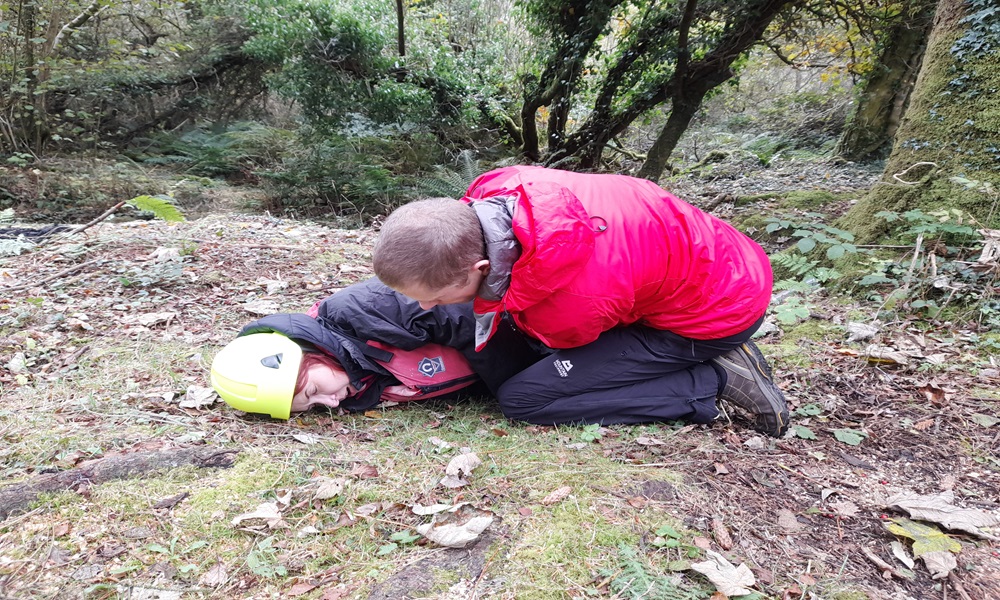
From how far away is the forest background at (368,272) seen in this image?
155cm

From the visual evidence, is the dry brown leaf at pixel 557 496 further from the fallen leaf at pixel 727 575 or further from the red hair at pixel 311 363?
the red hair at pixel 311 363

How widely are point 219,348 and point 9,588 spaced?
5.99ft

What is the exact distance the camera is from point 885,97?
9.27 meters

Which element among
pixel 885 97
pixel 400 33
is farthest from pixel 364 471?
pixel 885 97

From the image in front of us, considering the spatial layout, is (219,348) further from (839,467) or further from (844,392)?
(844,392)

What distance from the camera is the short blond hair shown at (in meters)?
1.91

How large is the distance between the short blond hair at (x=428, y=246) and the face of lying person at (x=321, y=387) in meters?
0.83

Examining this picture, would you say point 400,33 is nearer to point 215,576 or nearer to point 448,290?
point 448,290

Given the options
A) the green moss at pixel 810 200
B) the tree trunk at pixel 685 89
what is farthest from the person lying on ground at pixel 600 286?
the tree trunk at pixel 685 89

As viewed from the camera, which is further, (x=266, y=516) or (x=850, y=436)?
(x=850, y=436)

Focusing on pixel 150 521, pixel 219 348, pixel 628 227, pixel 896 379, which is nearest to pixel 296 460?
pixel 150 521

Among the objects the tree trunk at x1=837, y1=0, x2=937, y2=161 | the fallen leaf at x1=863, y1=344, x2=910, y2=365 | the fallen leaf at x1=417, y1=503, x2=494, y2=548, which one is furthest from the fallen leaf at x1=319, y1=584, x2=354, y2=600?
the tree trunk at x1=837, y1=0, x2=937, y2=161

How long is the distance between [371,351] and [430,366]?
0.32 metres

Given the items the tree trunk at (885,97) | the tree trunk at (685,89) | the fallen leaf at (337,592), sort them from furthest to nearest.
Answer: the tree trunk at (885,97) < the tree trunk at (685,89) < the fallen leaf at (337,592)
